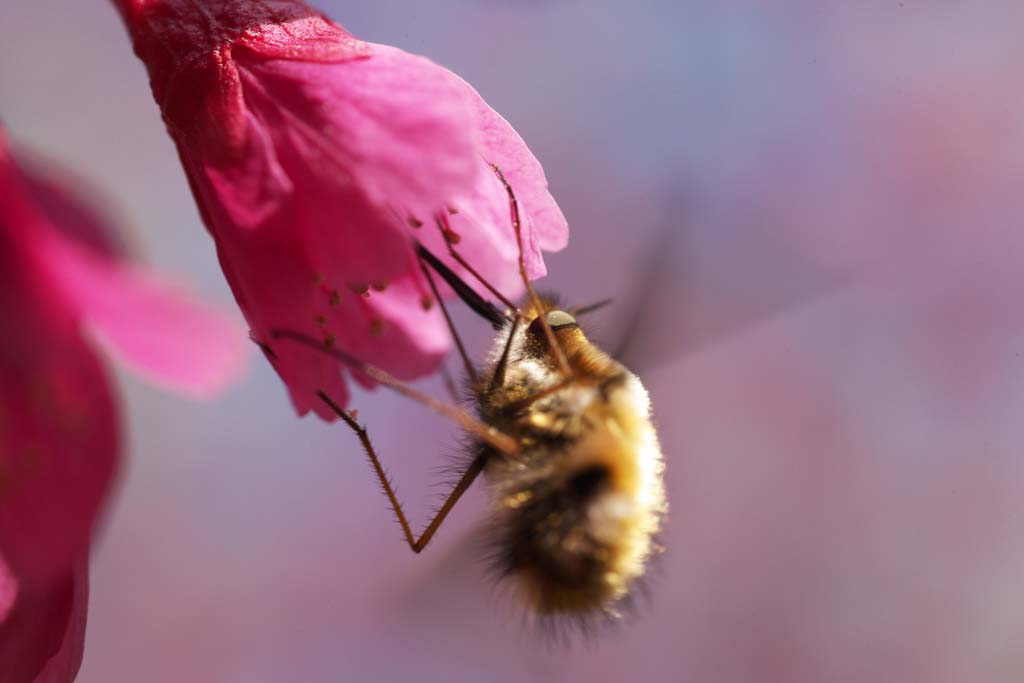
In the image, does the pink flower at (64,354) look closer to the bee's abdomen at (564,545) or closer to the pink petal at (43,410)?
the pink petal at (43,410)

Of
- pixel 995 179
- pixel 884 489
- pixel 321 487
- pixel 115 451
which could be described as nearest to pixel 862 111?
pixel 995 179

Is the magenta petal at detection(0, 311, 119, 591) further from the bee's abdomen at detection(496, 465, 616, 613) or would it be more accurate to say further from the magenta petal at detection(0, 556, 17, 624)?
the bee's abdomen at detection(496, 465, 616, 613)

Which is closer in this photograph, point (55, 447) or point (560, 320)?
point (55, 447)

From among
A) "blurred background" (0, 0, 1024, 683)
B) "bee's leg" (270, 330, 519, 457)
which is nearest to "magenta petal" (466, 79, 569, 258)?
"bee's leg" (270, 330, 519, 457)

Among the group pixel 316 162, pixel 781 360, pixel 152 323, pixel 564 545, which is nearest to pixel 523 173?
pixel 316 162

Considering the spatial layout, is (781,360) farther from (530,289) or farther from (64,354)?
(64,354)

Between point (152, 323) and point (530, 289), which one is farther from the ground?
point (152, 323)

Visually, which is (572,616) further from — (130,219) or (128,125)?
(128,125)
